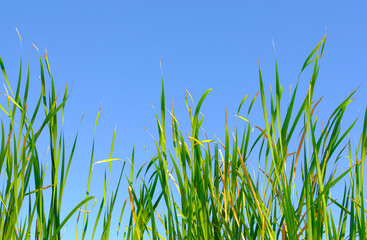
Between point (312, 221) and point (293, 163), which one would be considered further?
point (293, 163)

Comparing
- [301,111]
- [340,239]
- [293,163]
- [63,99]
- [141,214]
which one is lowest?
[340,239]

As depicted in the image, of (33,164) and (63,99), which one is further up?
(63,99)

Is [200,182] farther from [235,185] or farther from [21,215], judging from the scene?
[21,215]

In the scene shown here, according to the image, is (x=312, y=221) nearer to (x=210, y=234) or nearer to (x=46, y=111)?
(x=210, y=234)

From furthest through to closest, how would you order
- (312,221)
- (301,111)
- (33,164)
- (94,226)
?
(94,226), (33,164), (301,111), (312,221)

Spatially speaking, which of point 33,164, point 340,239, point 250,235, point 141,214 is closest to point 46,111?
point 33,164

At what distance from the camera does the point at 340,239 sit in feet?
4.98

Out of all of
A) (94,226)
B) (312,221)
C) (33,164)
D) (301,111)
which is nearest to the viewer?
(312,221)

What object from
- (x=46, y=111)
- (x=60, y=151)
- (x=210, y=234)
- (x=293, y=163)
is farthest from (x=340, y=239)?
(x=46, y=111)

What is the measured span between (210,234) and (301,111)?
50cm

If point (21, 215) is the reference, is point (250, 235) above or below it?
below

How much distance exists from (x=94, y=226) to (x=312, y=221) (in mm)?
800

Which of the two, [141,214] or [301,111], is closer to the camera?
[301,111]

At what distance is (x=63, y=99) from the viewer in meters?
1.57
